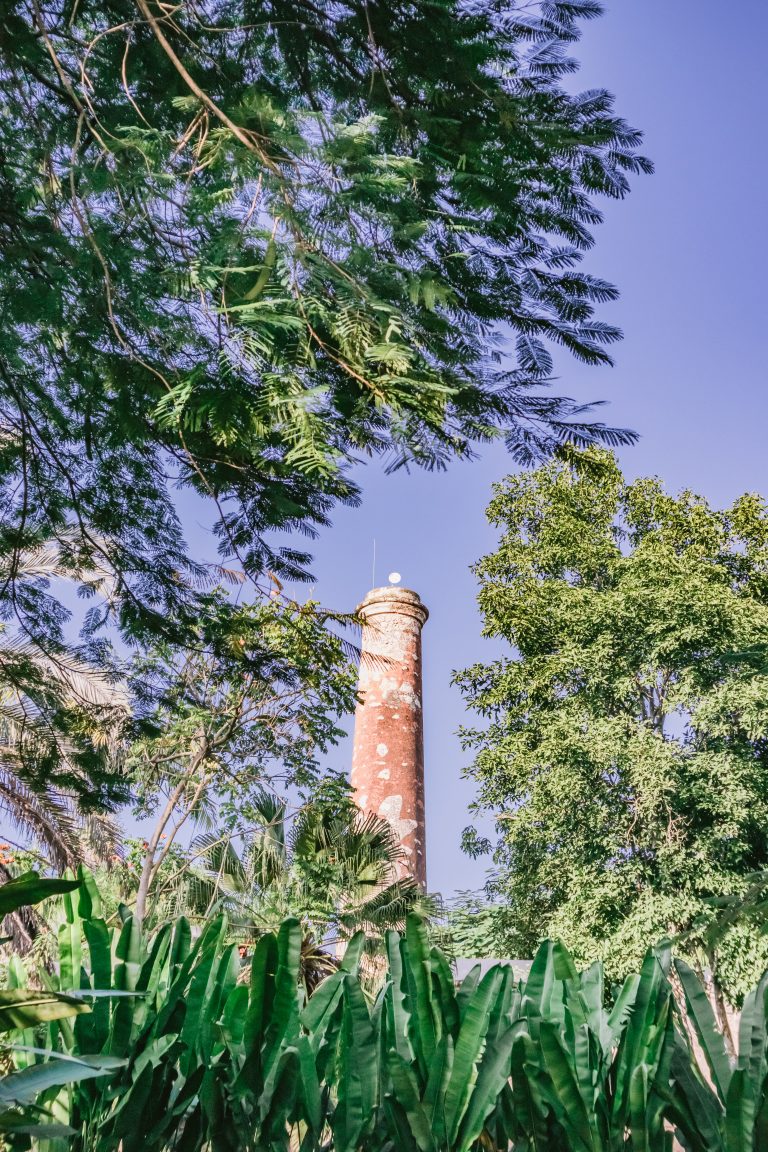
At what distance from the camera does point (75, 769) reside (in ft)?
12.8

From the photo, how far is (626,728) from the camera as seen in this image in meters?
11.0

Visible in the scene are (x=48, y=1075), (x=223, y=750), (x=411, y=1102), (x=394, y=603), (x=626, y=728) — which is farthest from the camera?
(x=394, y=603)

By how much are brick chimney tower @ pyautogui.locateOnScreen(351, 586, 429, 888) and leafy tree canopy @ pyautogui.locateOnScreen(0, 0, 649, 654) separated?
317 inches

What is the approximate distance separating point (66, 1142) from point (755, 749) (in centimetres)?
1073

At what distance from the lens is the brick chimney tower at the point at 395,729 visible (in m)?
11.2

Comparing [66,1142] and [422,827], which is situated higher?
[422,827]

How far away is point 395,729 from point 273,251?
10306mm

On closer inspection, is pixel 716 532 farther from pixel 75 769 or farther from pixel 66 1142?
pixel 66 1142

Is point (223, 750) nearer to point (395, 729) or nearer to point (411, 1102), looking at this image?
point (395, 729)

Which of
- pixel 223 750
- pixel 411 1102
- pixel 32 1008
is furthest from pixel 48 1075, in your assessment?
pixel 223 750

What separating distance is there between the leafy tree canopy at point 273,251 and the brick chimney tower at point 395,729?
317 inches

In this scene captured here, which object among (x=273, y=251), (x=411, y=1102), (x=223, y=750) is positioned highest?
(x=223, y=750)

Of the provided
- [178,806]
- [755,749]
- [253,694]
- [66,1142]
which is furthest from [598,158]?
[755,749]

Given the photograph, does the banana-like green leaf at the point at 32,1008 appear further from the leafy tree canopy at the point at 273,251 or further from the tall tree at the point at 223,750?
the tall tree at the point at 223,750
